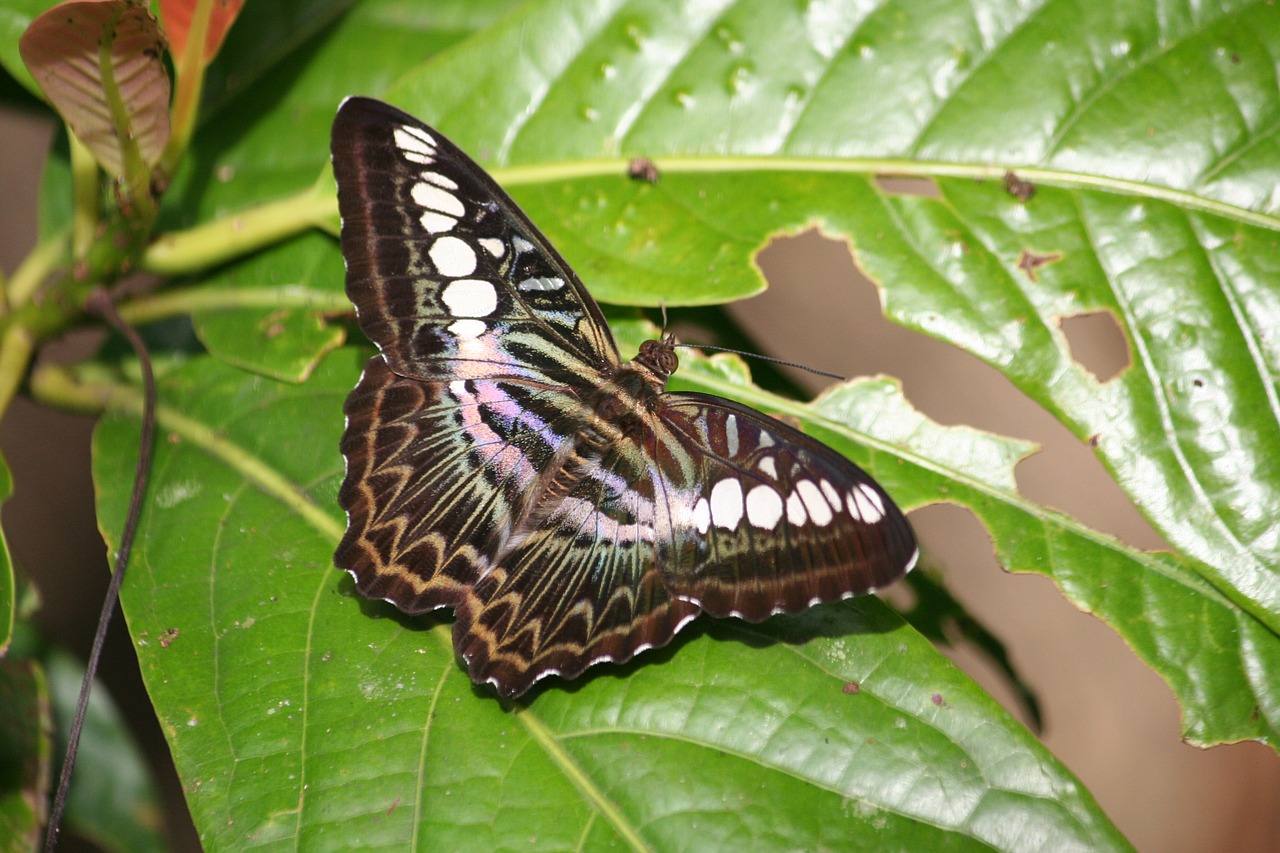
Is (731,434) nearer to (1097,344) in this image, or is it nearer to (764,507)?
(764,507)

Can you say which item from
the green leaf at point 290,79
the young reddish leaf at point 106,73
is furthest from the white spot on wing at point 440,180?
the green leaf at point 290,79

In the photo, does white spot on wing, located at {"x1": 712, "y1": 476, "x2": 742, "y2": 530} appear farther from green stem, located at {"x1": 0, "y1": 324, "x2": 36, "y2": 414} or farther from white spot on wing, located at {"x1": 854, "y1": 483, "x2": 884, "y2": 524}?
green stem, located at {"x1": 0, "y1": 324, "x2": 36, "y2": 414}

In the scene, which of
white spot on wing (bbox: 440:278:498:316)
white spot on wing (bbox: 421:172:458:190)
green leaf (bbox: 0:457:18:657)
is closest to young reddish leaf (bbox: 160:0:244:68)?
white spot on wing (bbox: 421:172:458:190)

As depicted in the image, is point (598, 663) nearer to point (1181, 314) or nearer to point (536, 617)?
point (536, 617)

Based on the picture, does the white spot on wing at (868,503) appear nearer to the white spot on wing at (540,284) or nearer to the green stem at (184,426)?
the white spot on wing at (540,284)

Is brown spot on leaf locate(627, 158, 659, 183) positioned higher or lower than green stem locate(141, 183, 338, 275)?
higher

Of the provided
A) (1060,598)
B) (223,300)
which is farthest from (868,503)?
(1060,598)
